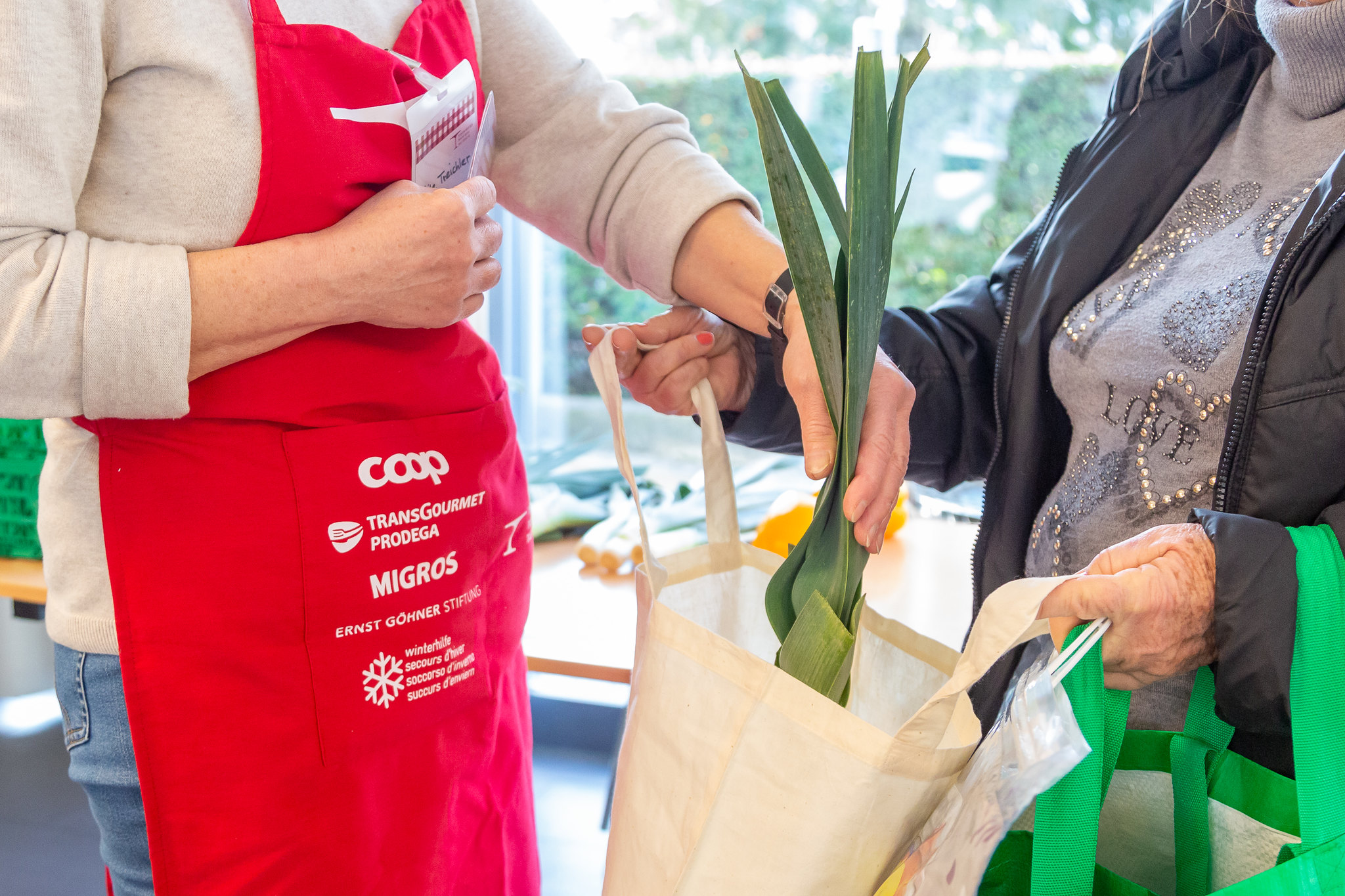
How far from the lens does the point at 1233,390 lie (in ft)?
2.51

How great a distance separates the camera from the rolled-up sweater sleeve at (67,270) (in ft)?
2.11

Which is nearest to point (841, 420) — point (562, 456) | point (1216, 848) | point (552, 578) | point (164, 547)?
point (1216, 848)

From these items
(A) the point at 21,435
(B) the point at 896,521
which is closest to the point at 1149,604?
(B) the point at 896,521

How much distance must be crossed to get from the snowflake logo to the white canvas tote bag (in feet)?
0.75

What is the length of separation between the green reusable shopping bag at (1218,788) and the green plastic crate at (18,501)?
188cm

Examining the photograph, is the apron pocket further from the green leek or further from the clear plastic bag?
the clear plastic bag

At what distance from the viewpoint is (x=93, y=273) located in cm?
68

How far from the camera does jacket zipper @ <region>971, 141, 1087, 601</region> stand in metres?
1.08

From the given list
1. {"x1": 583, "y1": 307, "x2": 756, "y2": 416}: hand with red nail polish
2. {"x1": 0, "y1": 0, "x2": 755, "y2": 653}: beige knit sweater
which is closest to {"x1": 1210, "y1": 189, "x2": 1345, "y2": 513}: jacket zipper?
{"x1": 583, "y1": 307, "x2": 756, "y2": 416}: hand with red nail polish

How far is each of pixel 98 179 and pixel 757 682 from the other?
A: 638mm

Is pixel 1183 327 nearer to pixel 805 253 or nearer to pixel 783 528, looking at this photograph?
pixel 805 253

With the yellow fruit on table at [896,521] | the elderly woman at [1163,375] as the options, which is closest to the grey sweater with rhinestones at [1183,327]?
the elderly woman at [1163,375]

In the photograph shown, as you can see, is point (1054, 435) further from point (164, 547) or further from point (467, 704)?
point (164, 547)

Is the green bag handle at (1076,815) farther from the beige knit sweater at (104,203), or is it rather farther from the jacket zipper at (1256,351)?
the beige knit sweater at (104,203)
